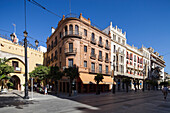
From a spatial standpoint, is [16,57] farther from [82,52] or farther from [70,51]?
[82,52]

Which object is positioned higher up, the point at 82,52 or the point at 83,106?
the point at 82,52

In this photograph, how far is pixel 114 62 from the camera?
31719 mm

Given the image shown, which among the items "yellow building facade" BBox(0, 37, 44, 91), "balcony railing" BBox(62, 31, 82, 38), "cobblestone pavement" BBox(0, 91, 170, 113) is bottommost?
"cobblestone pavement" BBox(0, 91, 170, 113)

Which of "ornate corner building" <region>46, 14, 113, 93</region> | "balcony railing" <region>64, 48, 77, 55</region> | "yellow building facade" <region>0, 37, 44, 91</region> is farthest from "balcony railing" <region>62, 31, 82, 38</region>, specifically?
"yellow building facade" <region>0, 37, 44, 91</region>

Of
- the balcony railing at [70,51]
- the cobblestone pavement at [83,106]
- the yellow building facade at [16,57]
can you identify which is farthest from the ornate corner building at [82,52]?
the yellow building facade at [16,57]

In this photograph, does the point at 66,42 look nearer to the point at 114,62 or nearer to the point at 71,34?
the point at 71,34

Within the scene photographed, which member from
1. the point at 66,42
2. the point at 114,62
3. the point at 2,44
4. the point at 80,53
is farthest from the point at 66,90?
the point at 2,44

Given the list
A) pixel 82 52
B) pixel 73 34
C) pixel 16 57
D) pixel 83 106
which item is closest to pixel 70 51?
pixel 82 52

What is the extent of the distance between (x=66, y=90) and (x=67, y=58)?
6899 millimetres

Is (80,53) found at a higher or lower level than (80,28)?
lower

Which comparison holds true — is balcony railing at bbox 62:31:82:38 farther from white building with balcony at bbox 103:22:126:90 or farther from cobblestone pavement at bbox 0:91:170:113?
cobblestone pavement at bbox 0:91:170:113

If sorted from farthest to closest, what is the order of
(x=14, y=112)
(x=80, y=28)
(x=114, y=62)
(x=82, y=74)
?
(x=114, y=62) → (x=80, y=28) → (x=82, y=74) → (x=14, y=112)

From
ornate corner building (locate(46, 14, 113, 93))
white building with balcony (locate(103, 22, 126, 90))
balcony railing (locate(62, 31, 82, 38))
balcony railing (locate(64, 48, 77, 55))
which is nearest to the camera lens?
balcony railing (locate(64, 48, 77, 55))

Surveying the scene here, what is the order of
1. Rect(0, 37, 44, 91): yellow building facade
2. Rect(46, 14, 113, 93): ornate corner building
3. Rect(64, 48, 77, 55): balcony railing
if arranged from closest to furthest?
1. Rect(64, 48, 77, 55): balcony railing
2. Rect(46, 14, 113, 93): ornate corner building
3. Rect(0, 37, 44, 91): yellow building facade
